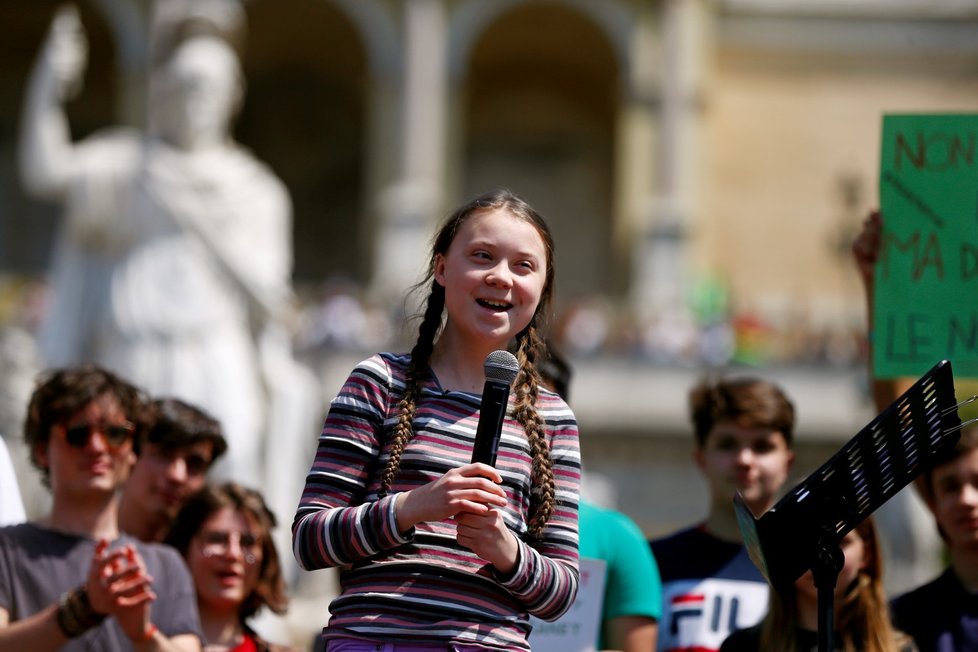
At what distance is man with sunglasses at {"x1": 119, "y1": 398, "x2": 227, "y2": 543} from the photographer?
555 cm

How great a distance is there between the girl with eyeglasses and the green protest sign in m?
1.83

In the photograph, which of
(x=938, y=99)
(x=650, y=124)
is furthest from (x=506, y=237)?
(x=938, y=99)

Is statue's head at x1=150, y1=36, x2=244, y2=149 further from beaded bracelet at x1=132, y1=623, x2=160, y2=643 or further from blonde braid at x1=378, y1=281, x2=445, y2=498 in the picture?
blonde braid at x1=378, y1=281, x2=445, y2=498

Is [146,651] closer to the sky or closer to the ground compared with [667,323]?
closer to the ground

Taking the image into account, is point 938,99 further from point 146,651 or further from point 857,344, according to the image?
point 146,651

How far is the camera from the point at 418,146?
3659 cm

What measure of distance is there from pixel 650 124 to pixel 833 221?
209 inches

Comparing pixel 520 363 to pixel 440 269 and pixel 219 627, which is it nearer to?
pixel 440 269

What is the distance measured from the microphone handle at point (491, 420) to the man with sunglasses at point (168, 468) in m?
2.27

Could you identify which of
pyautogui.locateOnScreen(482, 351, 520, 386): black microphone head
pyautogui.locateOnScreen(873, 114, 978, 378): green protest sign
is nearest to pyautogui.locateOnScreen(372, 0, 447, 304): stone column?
pyautogui.locateOnScreen(873, 114, 978, 378): green protest sign

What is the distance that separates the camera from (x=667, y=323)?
92.3ft

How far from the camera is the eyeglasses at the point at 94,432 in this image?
4980 millimetres

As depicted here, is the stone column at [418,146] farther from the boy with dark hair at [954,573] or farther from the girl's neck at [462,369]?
the girl's neck at [462,369]

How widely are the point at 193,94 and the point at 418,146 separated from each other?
27078 millimetres
